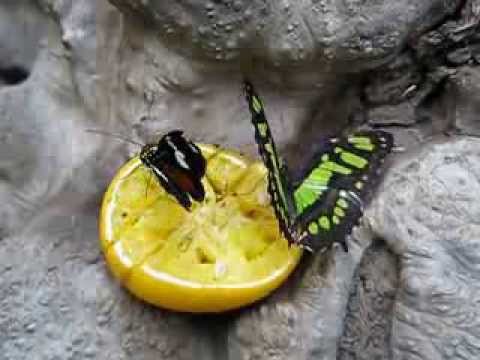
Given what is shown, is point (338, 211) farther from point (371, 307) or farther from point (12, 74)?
point (12, 74)

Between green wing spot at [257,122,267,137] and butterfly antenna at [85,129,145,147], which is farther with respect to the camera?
butterfly antenna at [85,129,145,147]

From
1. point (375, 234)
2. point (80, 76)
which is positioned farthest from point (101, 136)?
point (375, 234)

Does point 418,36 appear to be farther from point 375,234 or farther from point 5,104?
point 5,104

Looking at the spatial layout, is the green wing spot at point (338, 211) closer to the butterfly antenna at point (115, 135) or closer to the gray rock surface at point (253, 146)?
the gray rock surface at point (253, 146)

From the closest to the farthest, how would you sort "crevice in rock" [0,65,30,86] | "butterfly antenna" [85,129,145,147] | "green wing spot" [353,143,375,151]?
"green wing spot" [353,143,375,151], "butterfly antenna" [85,129,145,147], "crevice in rock" [0,65,30,86]

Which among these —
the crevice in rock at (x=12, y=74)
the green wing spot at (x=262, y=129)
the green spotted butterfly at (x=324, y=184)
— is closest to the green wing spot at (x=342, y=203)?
the green spotted butterfly at (x=324, y=184)

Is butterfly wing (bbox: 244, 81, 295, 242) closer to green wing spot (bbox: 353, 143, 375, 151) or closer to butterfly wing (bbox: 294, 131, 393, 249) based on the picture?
butterfly wing (bbox: 294, 131, 393, 249)

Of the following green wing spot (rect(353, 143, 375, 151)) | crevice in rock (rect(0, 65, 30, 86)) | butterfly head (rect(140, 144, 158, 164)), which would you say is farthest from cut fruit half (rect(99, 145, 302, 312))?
crevice in rock (rect(0, 65, 30, 86))
